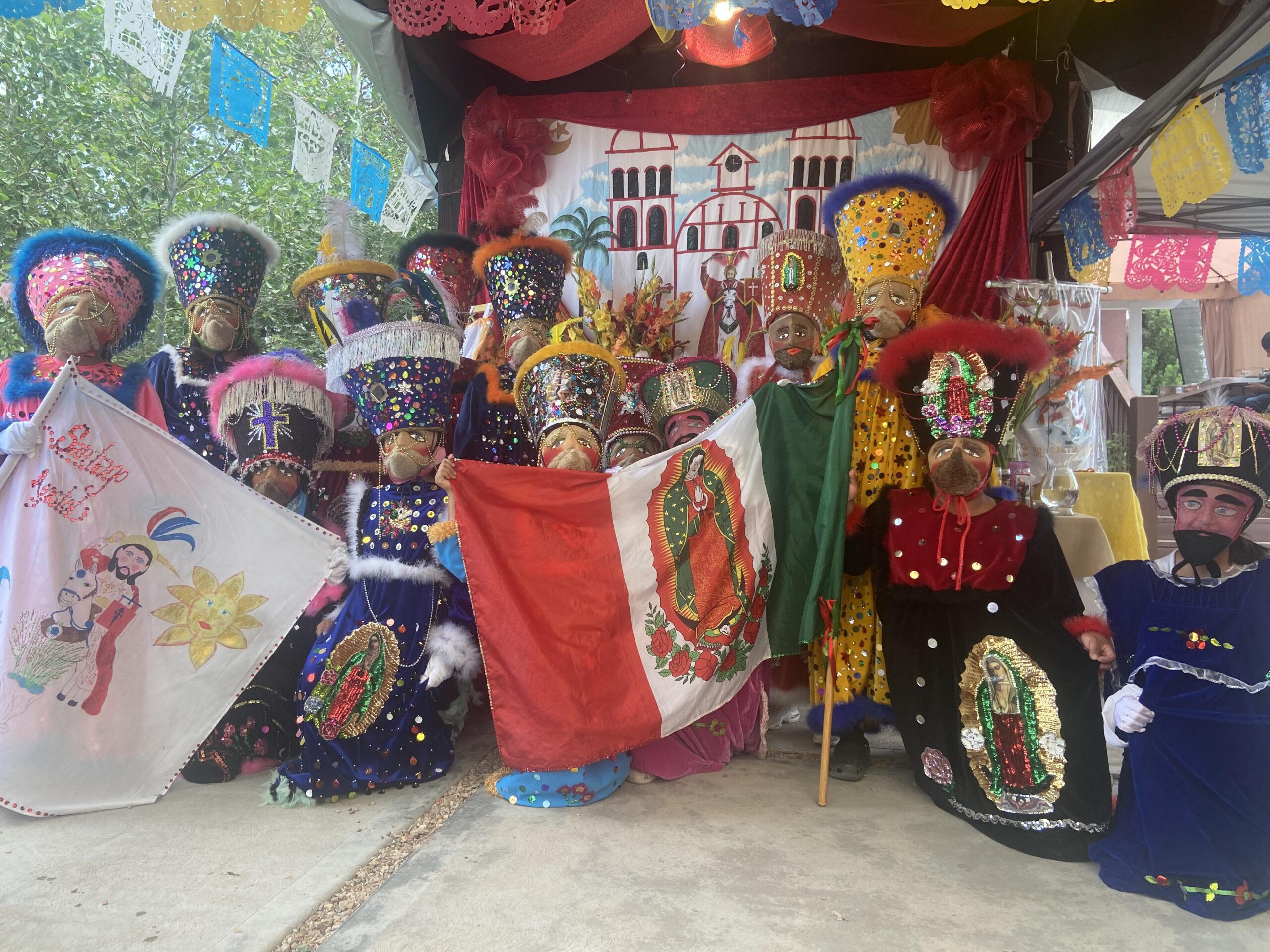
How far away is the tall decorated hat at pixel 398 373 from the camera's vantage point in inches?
135

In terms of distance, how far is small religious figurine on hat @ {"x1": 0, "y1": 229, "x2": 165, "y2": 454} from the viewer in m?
3.69

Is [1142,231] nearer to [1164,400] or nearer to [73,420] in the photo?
[1164,400]

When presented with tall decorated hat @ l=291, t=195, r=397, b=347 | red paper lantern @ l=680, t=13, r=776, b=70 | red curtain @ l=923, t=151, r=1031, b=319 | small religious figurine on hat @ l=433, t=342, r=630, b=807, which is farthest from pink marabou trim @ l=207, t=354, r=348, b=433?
red curtain @ l=923, t=151, r=1031, b=319

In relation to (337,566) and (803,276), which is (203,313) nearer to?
(337,566)

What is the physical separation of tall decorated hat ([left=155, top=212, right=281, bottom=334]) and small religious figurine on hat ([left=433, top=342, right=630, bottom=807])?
1694mm

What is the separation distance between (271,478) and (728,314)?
3.52m

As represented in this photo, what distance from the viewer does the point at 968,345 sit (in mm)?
3078

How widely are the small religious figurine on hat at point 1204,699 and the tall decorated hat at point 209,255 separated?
4394 mm

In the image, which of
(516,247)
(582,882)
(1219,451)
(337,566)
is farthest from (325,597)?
(1219,451)

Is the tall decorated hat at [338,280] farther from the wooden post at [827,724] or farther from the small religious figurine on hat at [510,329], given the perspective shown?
the wooden post at [827,724]

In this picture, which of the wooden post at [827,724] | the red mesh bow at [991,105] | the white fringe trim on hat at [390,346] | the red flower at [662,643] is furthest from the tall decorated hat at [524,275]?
the red mesh bow at [991,105]

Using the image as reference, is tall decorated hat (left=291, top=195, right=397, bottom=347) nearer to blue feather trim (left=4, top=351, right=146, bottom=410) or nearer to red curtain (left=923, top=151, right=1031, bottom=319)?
blue feather trim (left=4, top=351, right=146, bottom=410)

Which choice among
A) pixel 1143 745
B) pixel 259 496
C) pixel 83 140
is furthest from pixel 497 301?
pixel 83 140

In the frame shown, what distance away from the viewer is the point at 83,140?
9.03 m
